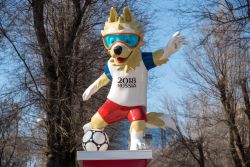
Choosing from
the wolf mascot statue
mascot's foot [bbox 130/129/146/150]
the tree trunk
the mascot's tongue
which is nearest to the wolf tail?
the wolf mascot statue

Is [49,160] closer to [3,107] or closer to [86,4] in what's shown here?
[3,107]

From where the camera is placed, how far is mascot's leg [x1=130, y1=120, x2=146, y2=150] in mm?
5559

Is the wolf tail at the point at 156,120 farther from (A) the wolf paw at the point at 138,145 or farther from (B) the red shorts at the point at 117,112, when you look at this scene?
(A) the wolf paw at the point at 138,145

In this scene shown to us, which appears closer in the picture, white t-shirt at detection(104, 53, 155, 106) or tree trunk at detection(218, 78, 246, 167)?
white t-shirt at detection(104, 53, 155, 106)

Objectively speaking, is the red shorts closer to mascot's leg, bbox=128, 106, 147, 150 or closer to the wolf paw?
mascot's leg, bbox=128, 106, 147, 150

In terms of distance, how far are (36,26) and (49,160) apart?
361 centimetres

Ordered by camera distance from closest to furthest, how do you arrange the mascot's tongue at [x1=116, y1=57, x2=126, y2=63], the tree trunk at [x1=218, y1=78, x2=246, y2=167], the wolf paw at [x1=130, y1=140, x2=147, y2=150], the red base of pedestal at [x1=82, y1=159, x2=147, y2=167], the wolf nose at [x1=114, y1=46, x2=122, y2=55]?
the red base of pedestal at [x1=82, y1=159, x2=147, y2=167], the wolf paw at [x1=130, y1=140, x2=147, y2=150], the wolf nose at [x1=114, y1=46, x2=122, y2=55], the mascot's tongue at [x1=116, y1=57, x2=126, y2=63], the tree trunk at [x1=218, y1=78, x2=246, y2=167]

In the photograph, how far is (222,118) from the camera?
16969 mm

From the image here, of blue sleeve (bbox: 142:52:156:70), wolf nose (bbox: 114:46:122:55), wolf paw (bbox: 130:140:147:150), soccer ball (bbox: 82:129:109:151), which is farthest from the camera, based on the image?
blue sleeve (bbox: 142:52:156:70)

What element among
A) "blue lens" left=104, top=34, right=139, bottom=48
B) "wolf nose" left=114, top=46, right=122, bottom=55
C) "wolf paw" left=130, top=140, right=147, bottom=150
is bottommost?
"wolf paw" left=130, top=140, right=147, bottom=150

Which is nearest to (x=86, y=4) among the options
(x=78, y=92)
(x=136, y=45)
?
(x=78, y=92)

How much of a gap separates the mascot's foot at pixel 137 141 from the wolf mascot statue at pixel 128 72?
50mm

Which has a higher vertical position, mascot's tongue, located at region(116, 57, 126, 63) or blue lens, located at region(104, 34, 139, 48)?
blue lens, located at region(104, 34, 139, 48)

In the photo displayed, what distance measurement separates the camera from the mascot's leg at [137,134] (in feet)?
18.2
